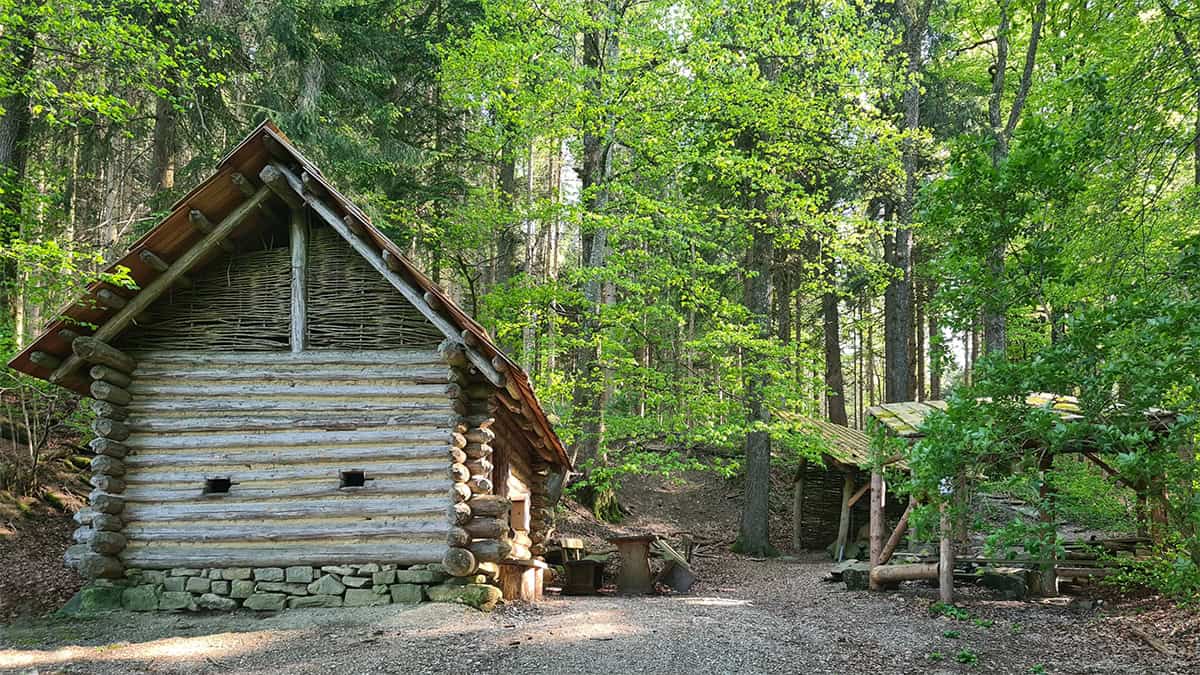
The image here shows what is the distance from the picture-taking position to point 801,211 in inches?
698

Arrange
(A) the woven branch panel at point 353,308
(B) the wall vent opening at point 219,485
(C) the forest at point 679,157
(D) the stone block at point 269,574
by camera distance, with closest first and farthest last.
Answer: (C) the forest at point 679,157 → (D) the stone block at point 269,574 → (B) the wall vent opening at point 219,485 → (A) the woven branch panel at point 353,308

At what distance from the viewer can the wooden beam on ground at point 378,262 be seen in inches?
421

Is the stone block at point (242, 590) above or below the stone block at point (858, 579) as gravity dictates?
above

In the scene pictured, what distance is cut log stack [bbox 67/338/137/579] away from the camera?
10.7 metres

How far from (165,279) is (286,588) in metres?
4.61

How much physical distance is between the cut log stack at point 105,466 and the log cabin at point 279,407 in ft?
0.09

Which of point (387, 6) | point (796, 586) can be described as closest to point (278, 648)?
point (796, 586)

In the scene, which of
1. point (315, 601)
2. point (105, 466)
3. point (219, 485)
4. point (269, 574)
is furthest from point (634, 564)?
point (105, 466)

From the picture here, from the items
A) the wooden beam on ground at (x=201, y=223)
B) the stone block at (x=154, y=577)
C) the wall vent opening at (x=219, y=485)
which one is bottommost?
the stone block at (x=154, y=577)

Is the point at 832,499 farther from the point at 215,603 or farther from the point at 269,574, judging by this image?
the point at 215,603

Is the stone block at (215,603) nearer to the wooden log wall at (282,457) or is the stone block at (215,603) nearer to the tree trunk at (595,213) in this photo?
the wooden log wall at (282,457)

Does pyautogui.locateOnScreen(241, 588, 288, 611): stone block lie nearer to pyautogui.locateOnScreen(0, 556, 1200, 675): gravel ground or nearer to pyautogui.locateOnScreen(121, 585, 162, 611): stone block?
pyautogui.locateOnScreen(0, 556, 1200, 675): gravel ground

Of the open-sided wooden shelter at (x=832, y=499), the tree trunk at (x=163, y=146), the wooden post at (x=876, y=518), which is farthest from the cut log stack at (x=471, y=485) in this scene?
the open-sided wooden shelter at (x=832, y=499)

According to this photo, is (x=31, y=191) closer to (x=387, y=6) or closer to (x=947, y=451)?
(x=387, y=6)
